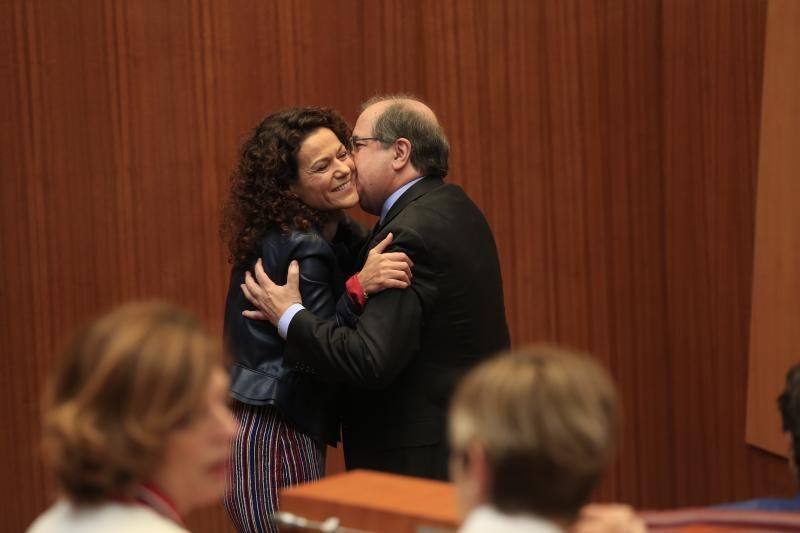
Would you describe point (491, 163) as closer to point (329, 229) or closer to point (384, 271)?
point (329, 229)

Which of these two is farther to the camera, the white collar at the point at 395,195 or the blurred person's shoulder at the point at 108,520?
the white collar at the point at 395,195

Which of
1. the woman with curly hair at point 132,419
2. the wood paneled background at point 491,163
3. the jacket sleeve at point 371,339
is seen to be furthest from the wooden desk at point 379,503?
the wood paneled background at point 491,163

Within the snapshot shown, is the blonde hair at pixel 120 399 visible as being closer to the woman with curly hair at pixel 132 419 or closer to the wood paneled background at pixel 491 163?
the woman with curly hair at pixel 132 419

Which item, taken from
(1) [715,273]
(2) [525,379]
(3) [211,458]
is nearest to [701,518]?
(2) [525,379]

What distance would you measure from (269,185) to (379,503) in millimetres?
1214

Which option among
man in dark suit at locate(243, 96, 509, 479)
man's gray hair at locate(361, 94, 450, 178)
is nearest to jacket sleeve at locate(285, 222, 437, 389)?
man in dark suit at locate(243, 96, 509, 479)

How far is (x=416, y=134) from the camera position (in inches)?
103

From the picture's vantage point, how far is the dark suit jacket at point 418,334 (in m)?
2.37

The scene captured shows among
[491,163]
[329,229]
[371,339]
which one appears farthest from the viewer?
[491,163]

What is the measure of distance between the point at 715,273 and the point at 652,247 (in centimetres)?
25

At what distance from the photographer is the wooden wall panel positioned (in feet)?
10.8

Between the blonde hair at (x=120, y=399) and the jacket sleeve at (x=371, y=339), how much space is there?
45.1 inches

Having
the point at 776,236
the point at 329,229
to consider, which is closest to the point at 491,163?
the point at 776,236

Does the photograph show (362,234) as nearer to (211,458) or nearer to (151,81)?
(151,81)
